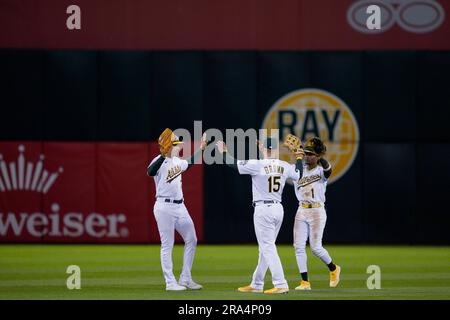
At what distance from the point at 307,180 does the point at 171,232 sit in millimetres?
2068

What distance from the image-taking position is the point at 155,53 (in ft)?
67.9

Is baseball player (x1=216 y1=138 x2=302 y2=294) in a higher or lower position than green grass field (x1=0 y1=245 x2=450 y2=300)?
higher

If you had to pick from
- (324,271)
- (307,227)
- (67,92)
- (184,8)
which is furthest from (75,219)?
(307,227)

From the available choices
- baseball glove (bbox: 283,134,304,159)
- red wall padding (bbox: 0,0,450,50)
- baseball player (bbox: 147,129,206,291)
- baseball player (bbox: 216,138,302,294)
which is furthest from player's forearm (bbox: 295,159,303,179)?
red wall padding (bbox: 0,0,450,50)

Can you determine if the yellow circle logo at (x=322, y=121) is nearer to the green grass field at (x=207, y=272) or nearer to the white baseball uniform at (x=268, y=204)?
the green grass field at (x=207, y=272)

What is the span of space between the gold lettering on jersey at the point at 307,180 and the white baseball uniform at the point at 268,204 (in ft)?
2.61

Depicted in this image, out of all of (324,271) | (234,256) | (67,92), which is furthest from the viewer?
(67,92)

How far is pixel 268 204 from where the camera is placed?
1202 cm

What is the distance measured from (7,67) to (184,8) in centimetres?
428

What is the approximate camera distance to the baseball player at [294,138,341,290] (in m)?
12.8

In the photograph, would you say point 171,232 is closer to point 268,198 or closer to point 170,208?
point 170,208

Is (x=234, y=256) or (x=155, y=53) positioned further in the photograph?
(x=155, y=53)

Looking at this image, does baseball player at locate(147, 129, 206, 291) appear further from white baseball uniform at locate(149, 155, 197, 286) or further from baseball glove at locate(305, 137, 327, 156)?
baseball glove at locate(305, 137, 327, 156)

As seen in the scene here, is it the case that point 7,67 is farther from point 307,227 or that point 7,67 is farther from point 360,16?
point 307,227
